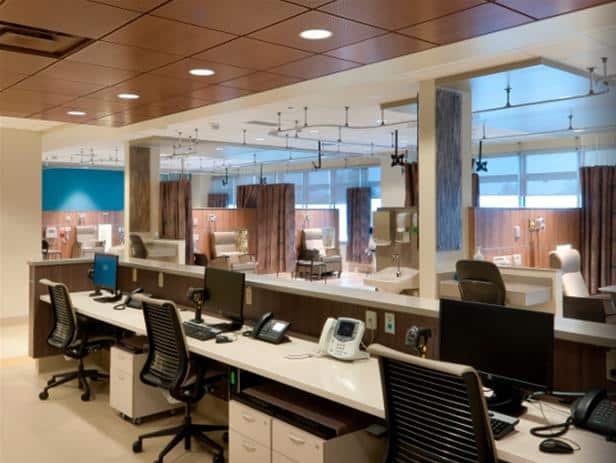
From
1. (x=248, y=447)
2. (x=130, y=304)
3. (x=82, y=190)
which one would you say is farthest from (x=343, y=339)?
(x=82, y=190)

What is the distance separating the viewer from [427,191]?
17.2 feet

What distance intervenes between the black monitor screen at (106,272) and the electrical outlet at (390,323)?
3.04 m

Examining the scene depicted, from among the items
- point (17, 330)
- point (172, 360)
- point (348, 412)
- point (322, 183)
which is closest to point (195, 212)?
point (17, 330)

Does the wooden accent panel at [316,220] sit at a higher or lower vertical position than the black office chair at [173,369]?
higher

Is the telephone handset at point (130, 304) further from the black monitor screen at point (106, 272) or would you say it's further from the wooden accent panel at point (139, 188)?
the wooden accent panel at point (139, 188)

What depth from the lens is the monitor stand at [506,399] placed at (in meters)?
2.22

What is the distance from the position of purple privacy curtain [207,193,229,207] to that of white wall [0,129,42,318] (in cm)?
1017

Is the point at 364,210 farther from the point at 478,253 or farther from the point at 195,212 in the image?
the point at 478,253

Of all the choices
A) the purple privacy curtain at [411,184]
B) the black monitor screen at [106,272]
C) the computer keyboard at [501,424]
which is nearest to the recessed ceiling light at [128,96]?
the black monitor screen at [106,272]

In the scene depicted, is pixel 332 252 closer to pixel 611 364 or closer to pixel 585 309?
pixel 585 309

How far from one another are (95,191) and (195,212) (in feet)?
21.3

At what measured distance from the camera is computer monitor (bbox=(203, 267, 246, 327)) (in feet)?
12.5

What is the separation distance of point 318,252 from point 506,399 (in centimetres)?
981

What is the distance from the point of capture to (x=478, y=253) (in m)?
5.86
